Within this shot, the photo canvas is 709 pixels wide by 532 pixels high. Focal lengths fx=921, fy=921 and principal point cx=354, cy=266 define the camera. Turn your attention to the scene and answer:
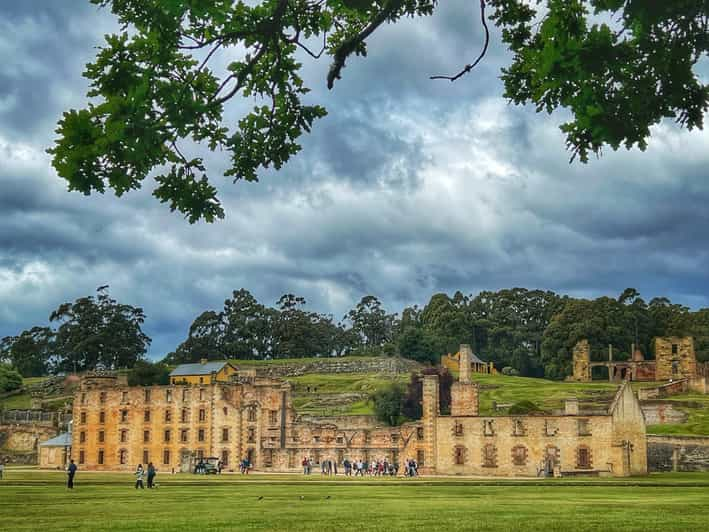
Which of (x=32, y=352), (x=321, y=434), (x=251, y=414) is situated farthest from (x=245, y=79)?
(x=32, y=352)

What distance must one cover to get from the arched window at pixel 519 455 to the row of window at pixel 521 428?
0.86 metres

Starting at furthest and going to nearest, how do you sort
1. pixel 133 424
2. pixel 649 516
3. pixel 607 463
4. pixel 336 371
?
pixel 336 371
pixel 133 424
pixel 607 463
pixel 649 516

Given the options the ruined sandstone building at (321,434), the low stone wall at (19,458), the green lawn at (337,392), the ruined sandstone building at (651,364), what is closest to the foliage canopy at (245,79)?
the ruined sandstone building at (321,434)

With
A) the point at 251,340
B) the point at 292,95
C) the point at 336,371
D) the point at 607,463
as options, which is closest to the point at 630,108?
the point at 292,95

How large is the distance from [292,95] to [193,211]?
1.66 meters

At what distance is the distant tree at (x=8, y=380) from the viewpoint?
117m

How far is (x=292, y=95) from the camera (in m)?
9.66

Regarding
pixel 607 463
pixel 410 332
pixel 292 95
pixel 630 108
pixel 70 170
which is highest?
pixel 410 332

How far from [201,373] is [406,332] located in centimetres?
3280

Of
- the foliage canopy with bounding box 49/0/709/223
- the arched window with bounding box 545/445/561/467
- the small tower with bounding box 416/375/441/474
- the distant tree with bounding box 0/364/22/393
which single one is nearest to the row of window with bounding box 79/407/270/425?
the small tower with bounding box 416/375/441/474

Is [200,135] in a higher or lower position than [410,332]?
lower

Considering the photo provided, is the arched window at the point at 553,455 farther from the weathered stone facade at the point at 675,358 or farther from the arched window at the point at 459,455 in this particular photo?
the weathered stone facade at the point at 675,358

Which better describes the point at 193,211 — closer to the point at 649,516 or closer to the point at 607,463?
the point at 649,516

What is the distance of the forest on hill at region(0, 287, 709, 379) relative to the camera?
114500mm
